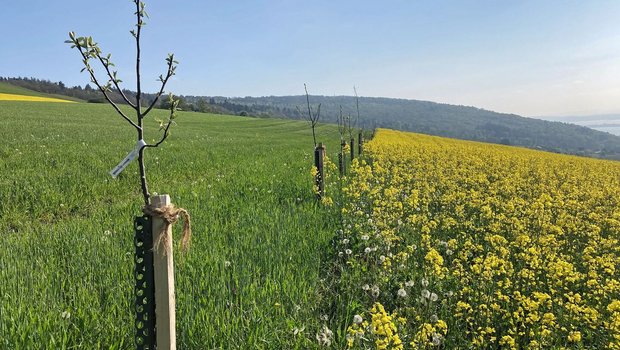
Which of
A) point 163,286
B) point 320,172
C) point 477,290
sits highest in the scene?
point 163,286

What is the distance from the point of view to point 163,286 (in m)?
1.97

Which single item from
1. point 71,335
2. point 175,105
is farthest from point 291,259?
point 175,105

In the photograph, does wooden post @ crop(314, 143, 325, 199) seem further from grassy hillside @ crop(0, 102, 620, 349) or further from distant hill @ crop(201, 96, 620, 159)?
distant hill @ crop(201, 96, 620, 159)

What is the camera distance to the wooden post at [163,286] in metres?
1.91

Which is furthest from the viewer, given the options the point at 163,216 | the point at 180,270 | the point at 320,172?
the point at 320,172

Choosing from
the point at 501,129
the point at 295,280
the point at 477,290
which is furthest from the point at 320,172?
the point at 501,129

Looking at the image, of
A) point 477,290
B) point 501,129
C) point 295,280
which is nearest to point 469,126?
point 501,129

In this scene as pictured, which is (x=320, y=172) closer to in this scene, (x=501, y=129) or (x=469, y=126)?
(x=501, y=129)

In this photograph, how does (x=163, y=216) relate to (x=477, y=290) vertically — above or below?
above

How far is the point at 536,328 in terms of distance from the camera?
333cm

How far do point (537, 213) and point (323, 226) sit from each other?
3.73m

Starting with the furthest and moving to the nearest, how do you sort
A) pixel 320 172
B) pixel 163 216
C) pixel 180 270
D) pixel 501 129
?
pixel 501 129 < pixel 320 172 < pixel 180 270 < pixel 163 216

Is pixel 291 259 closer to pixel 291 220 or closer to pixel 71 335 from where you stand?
pixel 291 220

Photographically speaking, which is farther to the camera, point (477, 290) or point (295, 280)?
point (477, 290)
